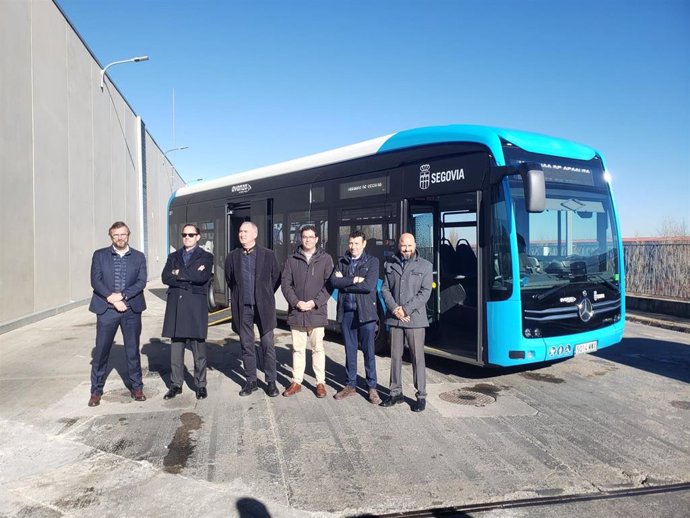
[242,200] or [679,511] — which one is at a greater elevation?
[242,200]

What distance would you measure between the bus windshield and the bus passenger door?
1.19 m

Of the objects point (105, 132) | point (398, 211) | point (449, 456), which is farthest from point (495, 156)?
point (105, 132)

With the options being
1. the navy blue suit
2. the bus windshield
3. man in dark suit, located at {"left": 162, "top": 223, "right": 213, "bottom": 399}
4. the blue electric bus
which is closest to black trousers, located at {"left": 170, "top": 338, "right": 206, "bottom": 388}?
man in dark suit, located at {"left": 162, "top": 223, "right": 213, "bottom": 399}

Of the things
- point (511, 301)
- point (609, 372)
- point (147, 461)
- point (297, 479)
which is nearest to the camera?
point (297, 479)

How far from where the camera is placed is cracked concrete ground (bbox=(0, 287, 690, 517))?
3594mm

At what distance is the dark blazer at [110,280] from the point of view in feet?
17.8

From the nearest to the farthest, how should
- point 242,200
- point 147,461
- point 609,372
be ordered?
point 147,461 → point 609,372 → point 242,200

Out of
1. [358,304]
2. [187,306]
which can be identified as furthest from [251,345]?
[358,304]

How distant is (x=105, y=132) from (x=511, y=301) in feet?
56.9

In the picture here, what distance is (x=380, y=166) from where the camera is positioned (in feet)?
25.2

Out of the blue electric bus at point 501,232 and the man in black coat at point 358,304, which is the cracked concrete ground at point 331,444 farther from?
the blue electric bus at point 501,232

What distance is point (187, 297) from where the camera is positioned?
5.73m

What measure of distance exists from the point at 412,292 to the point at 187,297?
2.49 m

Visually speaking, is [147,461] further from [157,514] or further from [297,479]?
[297,479]
